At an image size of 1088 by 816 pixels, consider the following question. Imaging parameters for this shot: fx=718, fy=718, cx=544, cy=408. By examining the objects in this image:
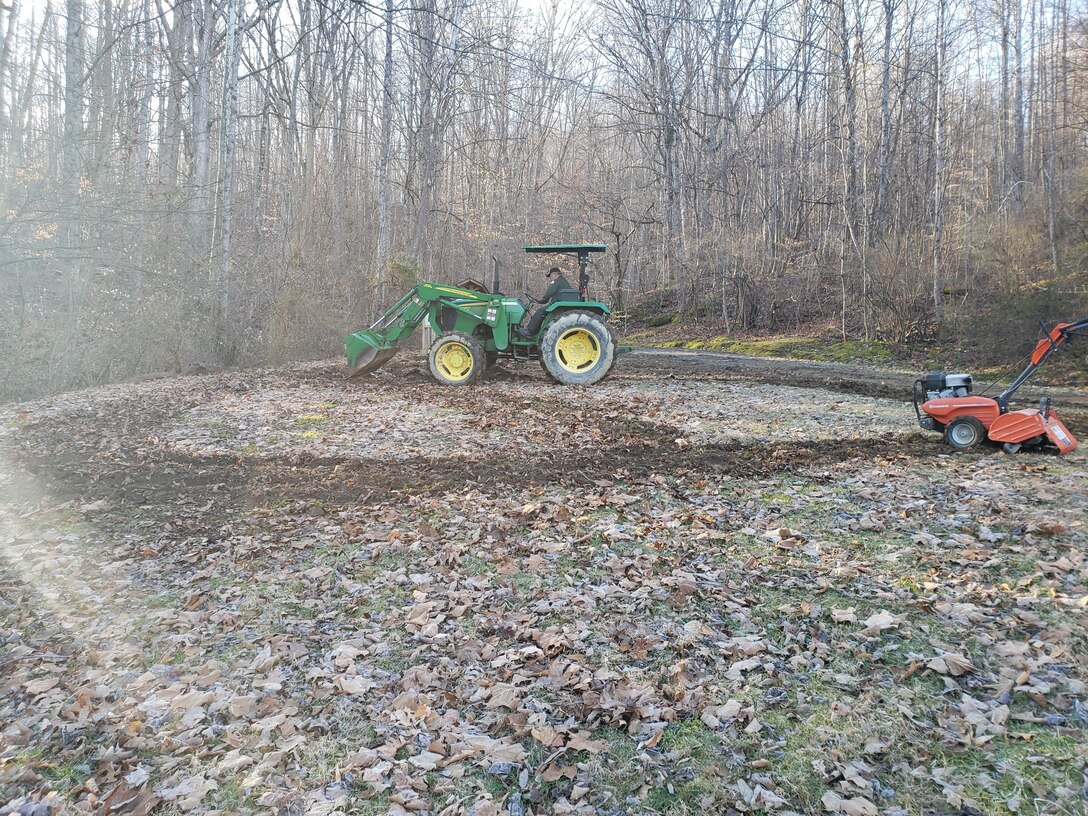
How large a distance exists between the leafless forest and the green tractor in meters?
3.13

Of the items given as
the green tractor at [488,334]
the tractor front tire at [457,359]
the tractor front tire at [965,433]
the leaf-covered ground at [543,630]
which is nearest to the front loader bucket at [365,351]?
the green tractor at [488,334]

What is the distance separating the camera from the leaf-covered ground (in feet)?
9.26

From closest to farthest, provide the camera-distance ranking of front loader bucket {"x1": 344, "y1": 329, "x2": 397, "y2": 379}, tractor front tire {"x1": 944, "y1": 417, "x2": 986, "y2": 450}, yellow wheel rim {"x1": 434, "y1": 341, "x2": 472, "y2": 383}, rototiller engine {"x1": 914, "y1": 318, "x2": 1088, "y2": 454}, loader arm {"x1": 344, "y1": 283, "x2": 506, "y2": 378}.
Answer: rototiller engine {"x1": 914, "y1": 318, "x2": 1088, "y2": 454}, tractor front tire {"x1": 944, "y1": 417, "x2": 986, "y2": 450}, loader arm {"x1": 344, "y1": 283, "x2": 506, "y2": 378}, yellow wheel rim {"x1": 434, "y1": 341, "x2": 472, "y2": 383}, front loader bucket {"x1": 344, "y1": 329, "x2": 397, "y2": 379}

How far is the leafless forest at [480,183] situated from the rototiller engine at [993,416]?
342 cm

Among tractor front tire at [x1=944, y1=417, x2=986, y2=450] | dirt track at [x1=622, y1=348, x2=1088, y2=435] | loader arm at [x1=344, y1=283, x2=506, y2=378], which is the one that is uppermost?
loader arm at [x1=344, y1=283, x2=506, y2=378]

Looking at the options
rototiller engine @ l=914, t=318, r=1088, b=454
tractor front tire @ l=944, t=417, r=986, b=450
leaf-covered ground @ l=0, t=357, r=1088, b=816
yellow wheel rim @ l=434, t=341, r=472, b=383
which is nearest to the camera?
leaf-covered ground @ l=0, t=357, r=1088, b=816

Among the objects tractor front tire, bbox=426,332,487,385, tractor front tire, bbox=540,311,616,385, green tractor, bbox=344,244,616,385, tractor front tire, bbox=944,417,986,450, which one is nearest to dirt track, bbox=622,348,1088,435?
tractor front tire, bbox=944,417,986,450

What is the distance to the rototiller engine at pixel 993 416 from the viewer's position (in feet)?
22.3

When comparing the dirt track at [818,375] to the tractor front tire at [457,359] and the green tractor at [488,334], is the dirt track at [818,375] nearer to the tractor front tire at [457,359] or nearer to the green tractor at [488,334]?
the green tractor at [488,334]

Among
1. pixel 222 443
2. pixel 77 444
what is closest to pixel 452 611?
pixel 222 443

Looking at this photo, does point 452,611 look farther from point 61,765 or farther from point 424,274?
point 424,274

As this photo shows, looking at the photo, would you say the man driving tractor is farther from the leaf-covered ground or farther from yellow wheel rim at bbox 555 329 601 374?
the leaf-covered ground

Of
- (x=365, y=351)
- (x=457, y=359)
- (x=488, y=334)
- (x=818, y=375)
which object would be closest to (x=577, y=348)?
(x=488, y=334)

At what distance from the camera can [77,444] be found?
25.8 ft
